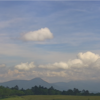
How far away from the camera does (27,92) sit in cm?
16738

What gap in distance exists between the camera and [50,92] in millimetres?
163000

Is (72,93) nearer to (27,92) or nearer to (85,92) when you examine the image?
(85,92)

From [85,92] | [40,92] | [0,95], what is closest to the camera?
[0,95]

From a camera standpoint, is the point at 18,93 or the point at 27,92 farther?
the point at 27,92

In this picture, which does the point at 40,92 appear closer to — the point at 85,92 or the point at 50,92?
the point at 50,92

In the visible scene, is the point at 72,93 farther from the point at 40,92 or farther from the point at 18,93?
the point at 18,93

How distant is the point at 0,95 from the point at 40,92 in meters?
42.5

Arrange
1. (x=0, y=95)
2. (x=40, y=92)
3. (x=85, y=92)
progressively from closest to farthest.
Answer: (x=0, y=95) < (x=85, y=92) < (x=40, y=92)

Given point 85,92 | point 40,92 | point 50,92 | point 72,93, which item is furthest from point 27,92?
point 85,92

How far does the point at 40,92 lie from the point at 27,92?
523 inches

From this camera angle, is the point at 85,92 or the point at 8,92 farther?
the point at 85,92

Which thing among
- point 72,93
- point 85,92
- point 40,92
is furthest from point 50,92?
point 85,92

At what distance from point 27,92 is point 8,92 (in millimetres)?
28655

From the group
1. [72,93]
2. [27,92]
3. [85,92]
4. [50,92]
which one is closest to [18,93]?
[27,92]
